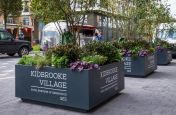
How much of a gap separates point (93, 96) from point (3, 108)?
6.26 feet

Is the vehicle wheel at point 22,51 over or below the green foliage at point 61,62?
below

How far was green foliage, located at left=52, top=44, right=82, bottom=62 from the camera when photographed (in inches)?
274

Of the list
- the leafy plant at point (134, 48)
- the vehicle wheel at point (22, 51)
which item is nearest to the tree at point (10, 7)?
the vehicle wheel at point (22, 51)

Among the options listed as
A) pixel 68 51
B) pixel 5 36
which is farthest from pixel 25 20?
pixel 68 51

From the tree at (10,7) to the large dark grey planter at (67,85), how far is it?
73.5 feet

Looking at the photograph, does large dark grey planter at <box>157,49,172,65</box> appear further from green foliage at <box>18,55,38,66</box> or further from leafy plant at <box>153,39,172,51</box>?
green foliage at <box>18,55,38,66</box>

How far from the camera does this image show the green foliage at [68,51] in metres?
6.96

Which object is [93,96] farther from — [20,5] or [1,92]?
[20,5]

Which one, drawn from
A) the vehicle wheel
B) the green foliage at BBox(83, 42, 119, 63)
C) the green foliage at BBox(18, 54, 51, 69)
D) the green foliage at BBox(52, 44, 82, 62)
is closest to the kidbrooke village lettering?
the green foliage at BBox(18, 54, 51, 69)

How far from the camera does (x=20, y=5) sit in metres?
29.9

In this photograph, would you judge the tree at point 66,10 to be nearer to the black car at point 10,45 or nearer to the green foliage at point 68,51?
the green foliage at point 68,51

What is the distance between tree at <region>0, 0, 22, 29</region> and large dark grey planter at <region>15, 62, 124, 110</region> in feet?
73.5

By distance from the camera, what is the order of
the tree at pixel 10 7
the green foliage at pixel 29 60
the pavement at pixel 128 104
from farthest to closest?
the tree at pixel 10 7 → the green foliage at pixel 29 60 → the pavement at pixel 128 104

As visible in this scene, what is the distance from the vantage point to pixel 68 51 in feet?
22.8
